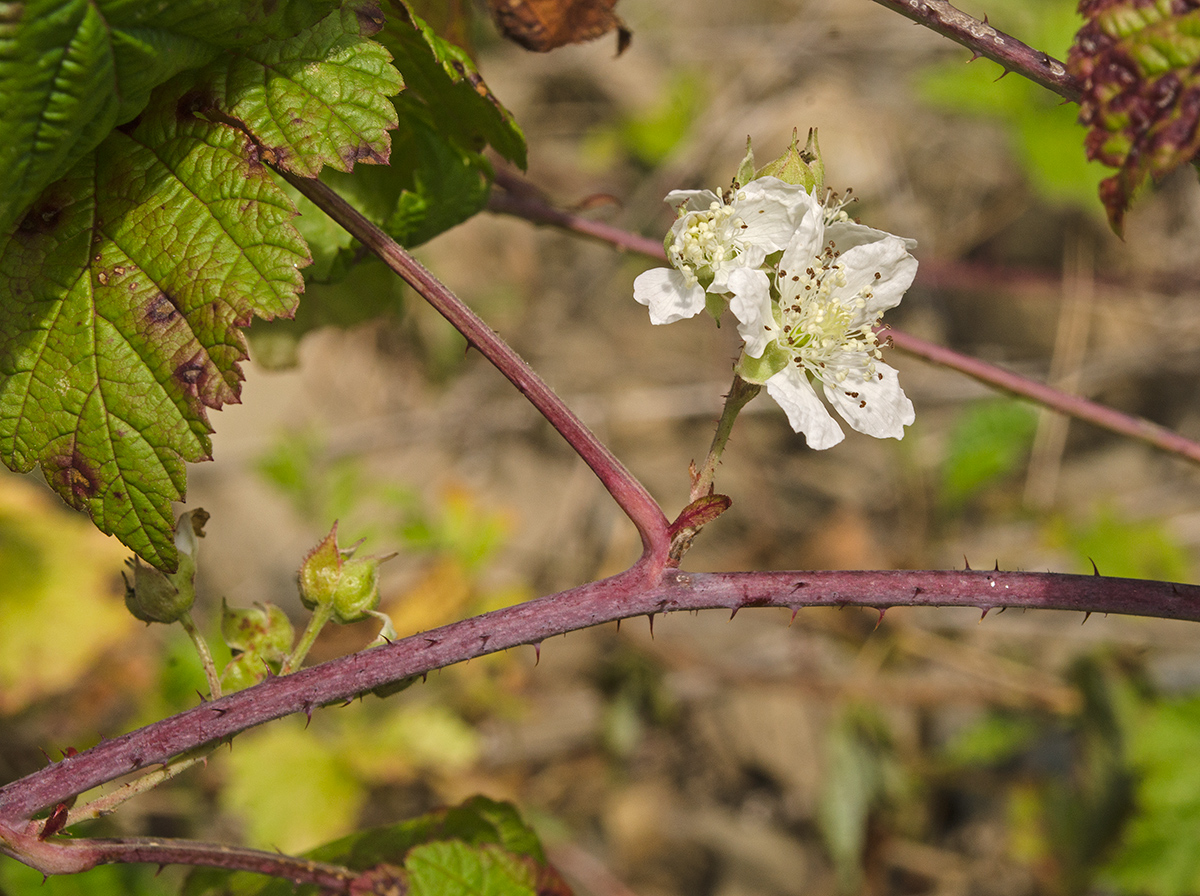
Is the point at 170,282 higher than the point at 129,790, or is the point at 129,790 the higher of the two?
the point at 170,282

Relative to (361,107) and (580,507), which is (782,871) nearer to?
(580,507)

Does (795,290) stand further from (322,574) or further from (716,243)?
(322,574)

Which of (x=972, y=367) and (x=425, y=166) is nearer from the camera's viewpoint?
(x=425, y=166)

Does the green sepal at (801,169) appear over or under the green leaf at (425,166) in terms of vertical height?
under

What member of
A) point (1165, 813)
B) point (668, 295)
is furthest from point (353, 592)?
point (1165, 813)

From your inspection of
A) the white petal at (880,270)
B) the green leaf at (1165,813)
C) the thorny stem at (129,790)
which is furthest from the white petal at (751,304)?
the green leaf at (1165,813)

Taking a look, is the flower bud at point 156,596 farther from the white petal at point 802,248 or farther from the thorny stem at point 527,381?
the white petal at point 802,248

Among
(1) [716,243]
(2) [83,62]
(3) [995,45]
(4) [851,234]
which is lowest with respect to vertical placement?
(4) [851,234]
